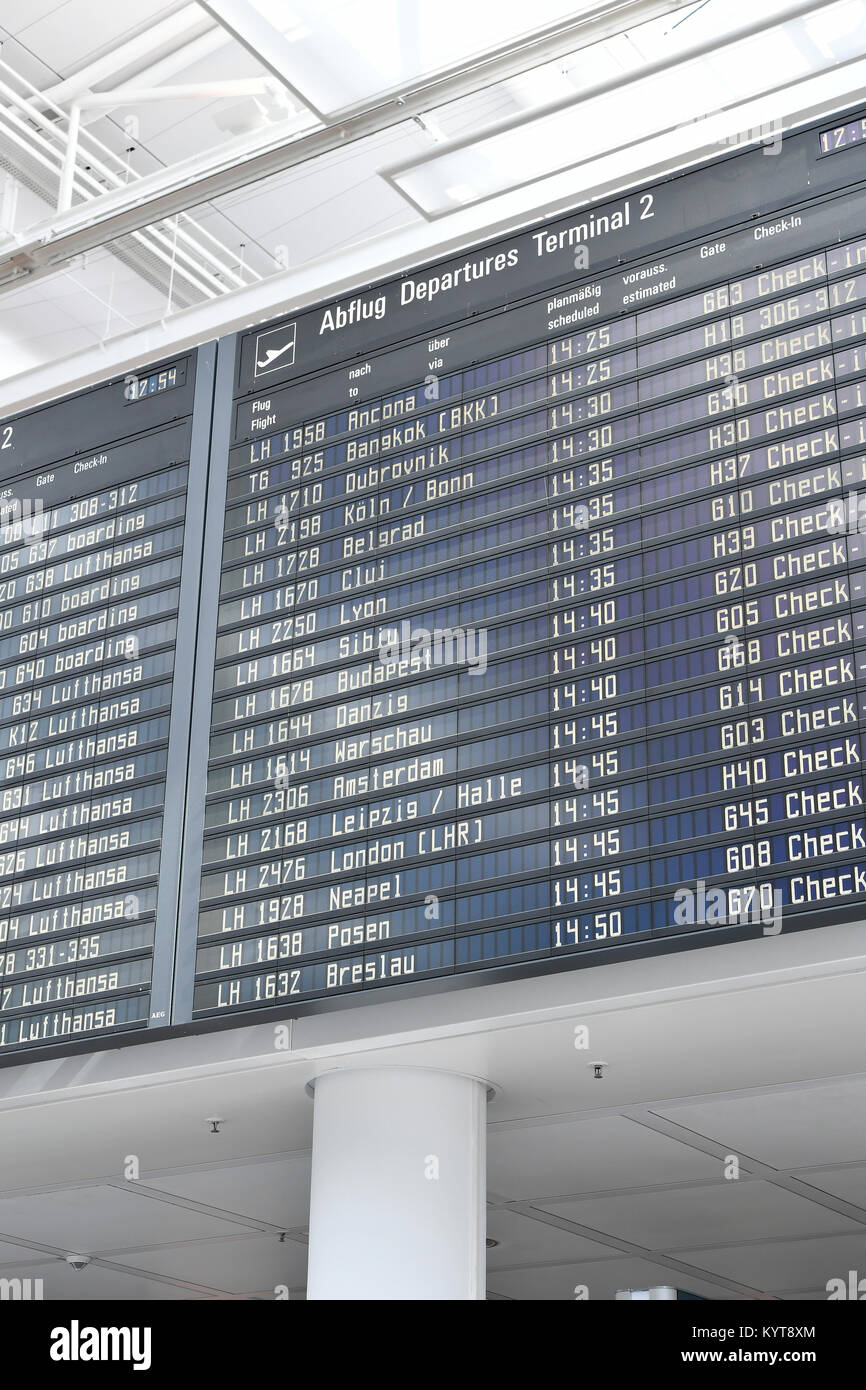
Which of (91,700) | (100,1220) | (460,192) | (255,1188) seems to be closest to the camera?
(460,192)

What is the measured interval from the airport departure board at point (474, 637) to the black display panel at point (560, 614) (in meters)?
0.01

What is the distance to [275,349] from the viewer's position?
327 inches

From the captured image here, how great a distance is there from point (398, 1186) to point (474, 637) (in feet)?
7.28

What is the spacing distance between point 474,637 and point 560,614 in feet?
1.26

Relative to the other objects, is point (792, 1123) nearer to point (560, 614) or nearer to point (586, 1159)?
point (586, 1159)

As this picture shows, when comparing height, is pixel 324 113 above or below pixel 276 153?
below

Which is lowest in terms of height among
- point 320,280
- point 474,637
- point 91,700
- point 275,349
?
point 474,637

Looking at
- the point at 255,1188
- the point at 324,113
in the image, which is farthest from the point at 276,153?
the point at 255,1188

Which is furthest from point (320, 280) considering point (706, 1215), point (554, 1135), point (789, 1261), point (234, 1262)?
point (789, 1261)

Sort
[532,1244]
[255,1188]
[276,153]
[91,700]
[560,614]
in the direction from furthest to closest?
[532,1244]
[255,1188]
[91,700]
[276,153]
[560,614]

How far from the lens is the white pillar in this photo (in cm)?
684

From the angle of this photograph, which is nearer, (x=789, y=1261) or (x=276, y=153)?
(x=276, y=153)

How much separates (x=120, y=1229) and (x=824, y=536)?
19.0ft
